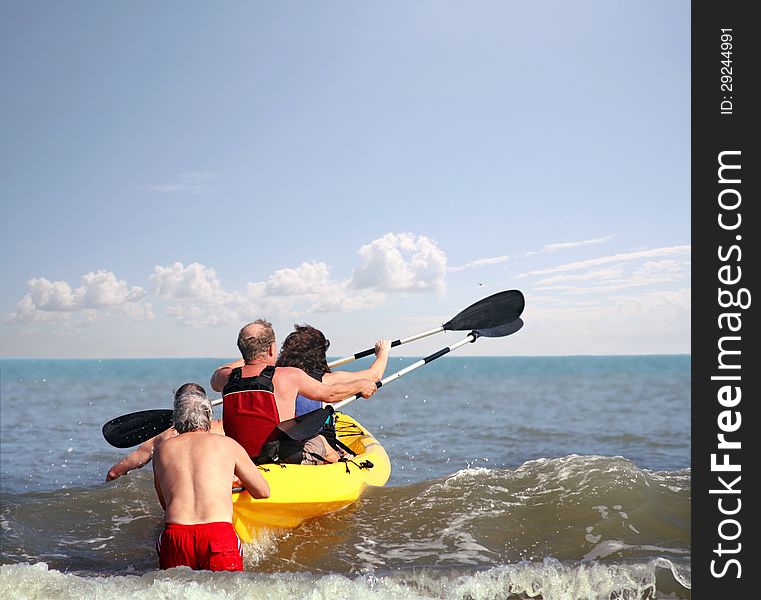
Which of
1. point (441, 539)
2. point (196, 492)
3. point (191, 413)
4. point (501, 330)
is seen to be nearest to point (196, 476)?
point (196, 492)

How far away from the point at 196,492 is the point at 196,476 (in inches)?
3.3

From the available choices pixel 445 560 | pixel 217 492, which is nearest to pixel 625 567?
pixel 445 560

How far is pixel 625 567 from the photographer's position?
4340 mm

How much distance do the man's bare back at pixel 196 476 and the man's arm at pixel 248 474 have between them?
83mm

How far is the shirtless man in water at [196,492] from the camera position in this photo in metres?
3.78

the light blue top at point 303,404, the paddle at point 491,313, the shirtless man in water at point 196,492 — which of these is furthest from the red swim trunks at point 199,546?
the paddle at point 491,313

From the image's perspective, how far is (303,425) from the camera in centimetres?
504

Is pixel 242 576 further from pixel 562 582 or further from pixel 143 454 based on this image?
pixel 562 582

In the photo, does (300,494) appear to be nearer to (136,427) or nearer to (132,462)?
(132,462)

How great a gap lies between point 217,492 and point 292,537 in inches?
62.4

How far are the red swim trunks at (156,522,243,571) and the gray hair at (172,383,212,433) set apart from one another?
0.51 meters

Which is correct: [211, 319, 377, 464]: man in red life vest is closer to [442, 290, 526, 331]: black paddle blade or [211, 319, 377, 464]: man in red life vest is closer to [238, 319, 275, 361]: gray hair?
[238, 319, 275, 361]: gray hair

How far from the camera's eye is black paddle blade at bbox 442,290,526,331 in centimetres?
793

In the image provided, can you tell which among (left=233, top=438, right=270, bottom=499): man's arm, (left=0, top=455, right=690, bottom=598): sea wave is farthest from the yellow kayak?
(left=233, top=438, right=270, bottom=499): man's arm
